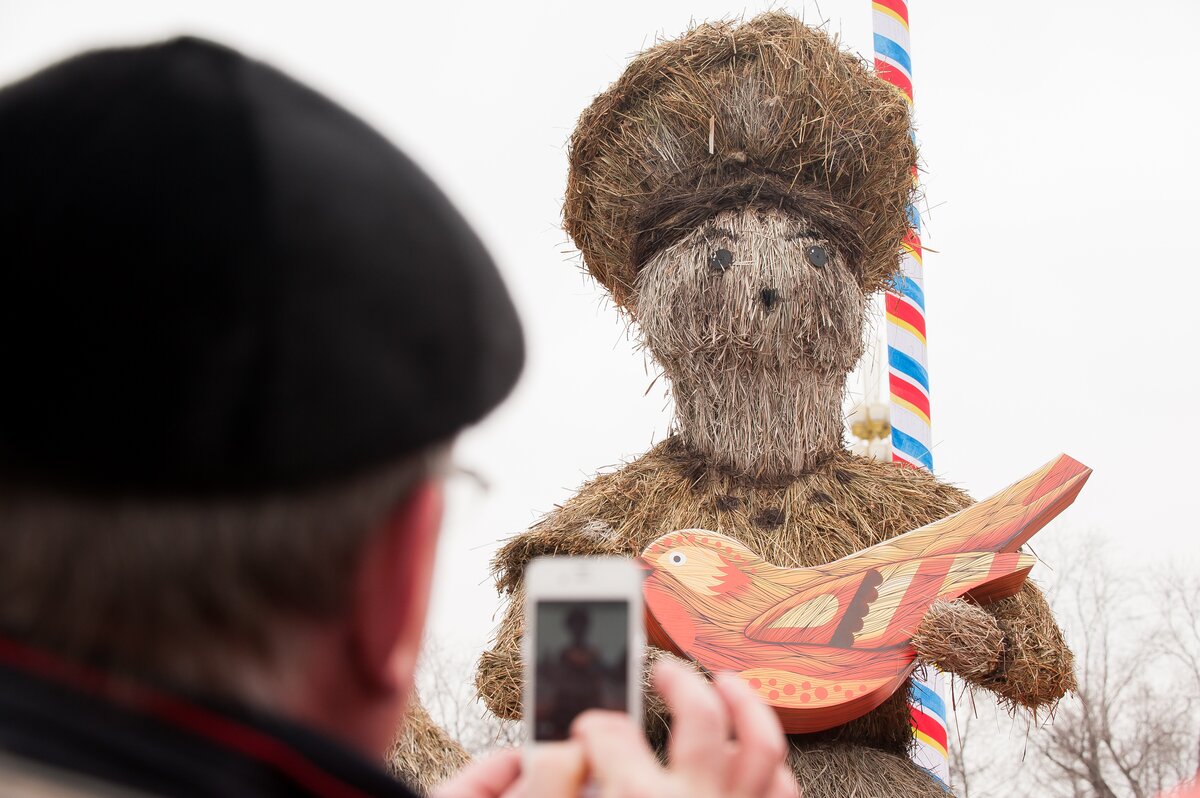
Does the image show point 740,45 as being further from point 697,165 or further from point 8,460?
point 8,460

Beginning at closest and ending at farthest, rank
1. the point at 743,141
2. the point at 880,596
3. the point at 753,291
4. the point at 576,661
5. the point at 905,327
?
1. the point at 576,661
2. the point at 880,596
3. the point at 753,291
4. the point at 743,141
5. the point at 905,327

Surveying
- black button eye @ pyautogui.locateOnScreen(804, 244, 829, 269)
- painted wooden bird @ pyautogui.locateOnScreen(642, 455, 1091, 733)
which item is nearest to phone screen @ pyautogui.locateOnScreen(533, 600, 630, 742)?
painted wooden bird @ pyautogui.locateOnScreen(642, 455, 1091, 733)

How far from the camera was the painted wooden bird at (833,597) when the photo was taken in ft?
11.2

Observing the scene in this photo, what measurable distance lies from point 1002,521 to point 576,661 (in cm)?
319

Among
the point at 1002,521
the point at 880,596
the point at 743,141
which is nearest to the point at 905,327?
the point at 743,141

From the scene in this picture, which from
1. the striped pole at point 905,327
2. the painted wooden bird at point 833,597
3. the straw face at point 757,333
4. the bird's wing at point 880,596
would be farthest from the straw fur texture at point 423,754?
the striped pole at point 905,327

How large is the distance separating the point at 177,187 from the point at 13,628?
21 centimetres

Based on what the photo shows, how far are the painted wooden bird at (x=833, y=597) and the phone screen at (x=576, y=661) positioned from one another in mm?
2770

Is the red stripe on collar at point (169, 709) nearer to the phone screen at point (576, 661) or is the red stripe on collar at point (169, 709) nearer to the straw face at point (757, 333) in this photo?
the phone screen at point (576, 661)

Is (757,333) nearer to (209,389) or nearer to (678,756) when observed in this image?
(678,756)

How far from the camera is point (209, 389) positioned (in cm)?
52

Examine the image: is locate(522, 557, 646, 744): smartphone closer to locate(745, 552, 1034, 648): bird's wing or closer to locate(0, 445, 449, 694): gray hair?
locate(0, 445, 449, 694): gray hair

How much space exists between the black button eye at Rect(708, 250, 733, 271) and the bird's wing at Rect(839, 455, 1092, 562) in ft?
3.54

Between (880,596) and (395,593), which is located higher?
(880,596)
